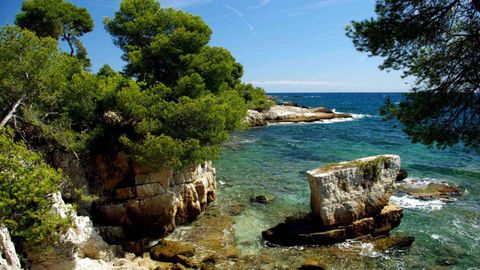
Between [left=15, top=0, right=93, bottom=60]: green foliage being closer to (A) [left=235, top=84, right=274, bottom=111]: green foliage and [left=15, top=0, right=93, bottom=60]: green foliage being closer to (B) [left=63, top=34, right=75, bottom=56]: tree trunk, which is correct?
(B) [left=63, top=34, right=75, bottom=56]: tree trunk

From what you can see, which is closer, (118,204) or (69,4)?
(118,204)

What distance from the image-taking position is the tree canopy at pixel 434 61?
10.2 m

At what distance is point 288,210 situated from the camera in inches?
849

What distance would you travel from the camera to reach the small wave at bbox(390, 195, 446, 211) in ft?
72.6

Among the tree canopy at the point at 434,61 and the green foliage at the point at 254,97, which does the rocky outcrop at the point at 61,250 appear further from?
the green foliage at the point at 254,97

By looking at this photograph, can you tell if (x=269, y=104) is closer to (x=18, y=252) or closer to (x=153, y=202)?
(x=153, y=202)

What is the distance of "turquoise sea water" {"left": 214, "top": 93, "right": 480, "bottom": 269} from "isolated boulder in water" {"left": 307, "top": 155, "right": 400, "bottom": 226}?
176cm

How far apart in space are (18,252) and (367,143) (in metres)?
44.2

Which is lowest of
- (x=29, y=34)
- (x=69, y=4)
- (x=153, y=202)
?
(x=153, y=202)

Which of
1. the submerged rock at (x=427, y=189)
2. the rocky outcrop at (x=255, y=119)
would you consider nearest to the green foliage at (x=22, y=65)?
the submerged rock at (x=427, y=189)

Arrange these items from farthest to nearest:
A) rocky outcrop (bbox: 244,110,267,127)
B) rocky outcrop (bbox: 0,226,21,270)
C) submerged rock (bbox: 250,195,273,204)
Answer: rocky outcrop (bbox: 244,110,267,127) → submerged rock (bbox: 250,195,273,204) → rocky outcrop (bbox: 0,226,21,270)

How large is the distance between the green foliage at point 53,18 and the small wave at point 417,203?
29.7 m

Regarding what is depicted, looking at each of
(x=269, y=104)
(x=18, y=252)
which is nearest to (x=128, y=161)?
(x=18, y=252)

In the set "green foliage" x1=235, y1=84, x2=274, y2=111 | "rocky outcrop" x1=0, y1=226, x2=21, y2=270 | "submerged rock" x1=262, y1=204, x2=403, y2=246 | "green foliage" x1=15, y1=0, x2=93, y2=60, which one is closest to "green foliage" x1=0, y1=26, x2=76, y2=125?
"rocky outcrop" x1=0, y1=226, x2=21, y2=270
